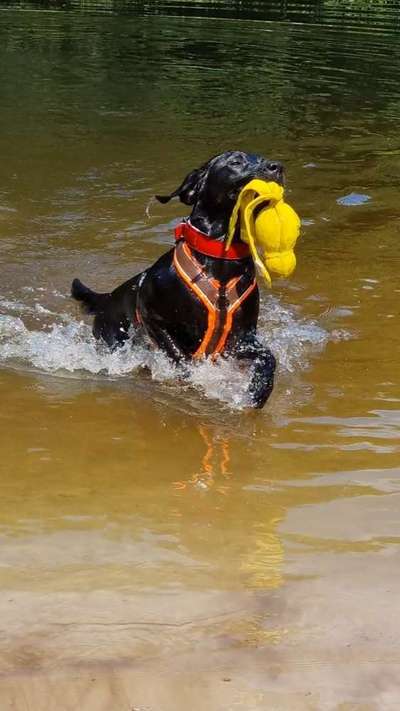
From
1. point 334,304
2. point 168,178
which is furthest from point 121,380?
point 168,178

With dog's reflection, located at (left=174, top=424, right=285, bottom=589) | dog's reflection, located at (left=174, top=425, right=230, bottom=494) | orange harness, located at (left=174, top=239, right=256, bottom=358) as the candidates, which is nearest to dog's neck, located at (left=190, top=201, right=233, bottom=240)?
orange harness, located at (left=174, top=239, right=256, bottom=358)

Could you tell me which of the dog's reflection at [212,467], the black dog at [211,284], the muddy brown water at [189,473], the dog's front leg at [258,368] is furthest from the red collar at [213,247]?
the dog's reflection at [212,467]

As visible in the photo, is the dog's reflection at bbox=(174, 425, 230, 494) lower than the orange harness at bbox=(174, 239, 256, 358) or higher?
lower

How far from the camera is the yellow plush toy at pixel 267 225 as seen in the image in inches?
183

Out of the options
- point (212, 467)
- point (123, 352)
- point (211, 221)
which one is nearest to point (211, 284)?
point (211, 221)

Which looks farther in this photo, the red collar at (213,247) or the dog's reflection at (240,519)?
the red collar at (213,247)

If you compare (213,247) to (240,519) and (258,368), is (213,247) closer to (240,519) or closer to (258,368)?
(258,368)

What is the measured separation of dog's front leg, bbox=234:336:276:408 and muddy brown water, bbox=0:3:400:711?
0.10 m

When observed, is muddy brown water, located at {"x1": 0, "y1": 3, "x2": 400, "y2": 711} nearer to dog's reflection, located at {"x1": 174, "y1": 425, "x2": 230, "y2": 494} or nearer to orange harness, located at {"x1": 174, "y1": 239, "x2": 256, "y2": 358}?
dog's reflection, located at {"x1": 174, "y1": 425, "x2": 230, "y2": 494}

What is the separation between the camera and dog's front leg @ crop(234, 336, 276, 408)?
4770 millimetres

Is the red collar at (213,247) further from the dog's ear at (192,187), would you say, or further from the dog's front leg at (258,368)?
the dog's front leg at (258,368)

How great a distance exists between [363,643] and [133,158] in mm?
8550

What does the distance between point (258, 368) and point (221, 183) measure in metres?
0.95

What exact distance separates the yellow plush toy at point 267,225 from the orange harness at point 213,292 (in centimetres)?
25
